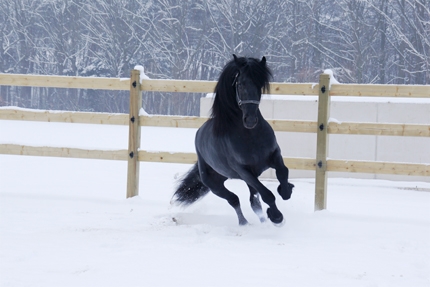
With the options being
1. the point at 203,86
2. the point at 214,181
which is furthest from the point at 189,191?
the point at 203,86

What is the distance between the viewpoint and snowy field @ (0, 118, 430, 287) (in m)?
3.07

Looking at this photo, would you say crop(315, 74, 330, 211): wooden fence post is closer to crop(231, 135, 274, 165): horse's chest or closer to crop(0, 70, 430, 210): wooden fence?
crop(0, 70, 430, 210): wooden fence

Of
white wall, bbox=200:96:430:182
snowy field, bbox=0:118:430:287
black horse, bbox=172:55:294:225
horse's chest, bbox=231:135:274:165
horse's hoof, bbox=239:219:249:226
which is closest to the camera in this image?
snowy field, bbox=0:118:430:287

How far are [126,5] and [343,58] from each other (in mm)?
12663

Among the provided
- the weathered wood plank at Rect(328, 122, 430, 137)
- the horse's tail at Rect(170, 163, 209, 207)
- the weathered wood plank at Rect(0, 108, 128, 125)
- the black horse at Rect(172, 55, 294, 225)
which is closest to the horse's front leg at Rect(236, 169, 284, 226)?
the black horse at Rect(172, 55, 294, 225)

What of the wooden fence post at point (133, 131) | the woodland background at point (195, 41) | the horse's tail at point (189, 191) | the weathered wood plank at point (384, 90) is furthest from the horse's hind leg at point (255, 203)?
the woodland background at point (195, 41)

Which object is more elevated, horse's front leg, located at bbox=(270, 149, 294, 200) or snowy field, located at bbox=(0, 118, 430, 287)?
horse's front leg, located at bbox=(270, 149, 294, 200)

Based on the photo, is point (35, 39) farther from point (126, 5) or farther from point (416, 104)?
point (416, 104)

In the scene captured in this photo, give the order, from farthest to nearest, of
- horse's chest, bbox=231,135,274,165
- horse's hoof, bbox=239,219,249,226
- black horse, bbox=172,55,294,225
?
horse's hoof, bbox=239,219,249,226
horse's chest, bbox=231,135,274,165
black horse, bbox=172,55,294,225

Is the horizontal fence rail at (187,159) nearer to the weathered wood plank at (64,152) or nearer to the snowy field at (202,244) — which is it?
the weathered wood plank at (64,152)

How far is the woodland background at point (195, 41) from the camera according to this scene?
87.2 ft

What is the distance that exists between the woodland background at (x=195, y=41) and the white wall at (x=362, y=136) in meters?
15.2

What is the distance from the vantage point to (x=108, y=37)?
1227 inches

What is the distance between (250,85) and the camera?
428 cm
